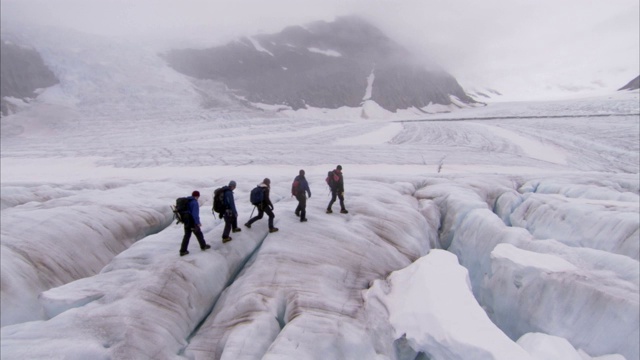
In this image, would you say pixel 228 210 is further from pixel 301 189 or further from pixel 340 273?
pixel 340 273

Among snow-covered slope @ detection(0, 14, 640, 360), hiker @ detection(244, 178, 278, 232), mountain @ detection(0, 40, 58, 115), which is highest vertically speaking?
mountain @ detection(0, 40, 58, 115)

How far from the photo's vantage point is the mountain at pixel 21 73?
4656 cm

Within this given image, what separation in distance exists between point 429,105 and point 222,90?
43.6m

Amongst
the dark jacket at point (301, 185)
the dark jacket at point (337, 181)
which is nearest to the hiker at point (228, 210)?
the dark jacket at point (301, 185)

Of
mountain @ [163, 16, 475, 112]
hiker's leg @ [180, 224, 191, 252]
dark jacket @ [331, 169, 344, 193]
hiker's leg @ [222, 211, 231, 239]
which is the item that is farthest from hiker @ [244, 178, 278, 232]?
mountain @ [163, 16, 475, 112]

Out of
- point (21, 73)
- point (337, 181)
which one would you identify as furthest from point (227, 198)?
point (21, 73)

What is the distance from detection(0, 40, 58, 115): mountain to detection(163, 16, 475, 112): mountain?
62.0ft

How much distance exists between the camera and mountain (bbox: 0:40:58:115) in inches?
1833

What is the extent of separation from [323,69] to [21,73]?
2033 inches

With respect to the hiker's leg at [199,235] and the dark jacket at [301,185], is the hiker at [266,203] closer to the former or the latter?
the dark jacket at [301,185]

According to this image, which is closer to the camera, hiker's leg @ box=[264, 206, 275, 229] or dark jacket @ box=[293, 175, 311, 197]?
hiker's leg @ box=[264, 206, 275, 229]

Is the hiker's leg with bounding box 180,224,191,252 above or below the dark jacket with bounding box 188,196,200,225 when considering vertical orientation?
below

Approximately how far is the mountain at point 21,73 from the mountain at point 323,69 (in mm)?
18900

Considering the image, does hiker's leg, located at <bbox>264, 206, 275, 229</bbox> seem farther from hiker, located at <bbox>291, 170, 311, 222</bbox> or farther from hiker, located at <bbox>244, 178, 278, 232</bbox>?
hiker, located at <bbox>291, 170, 311, 222</bbox>
